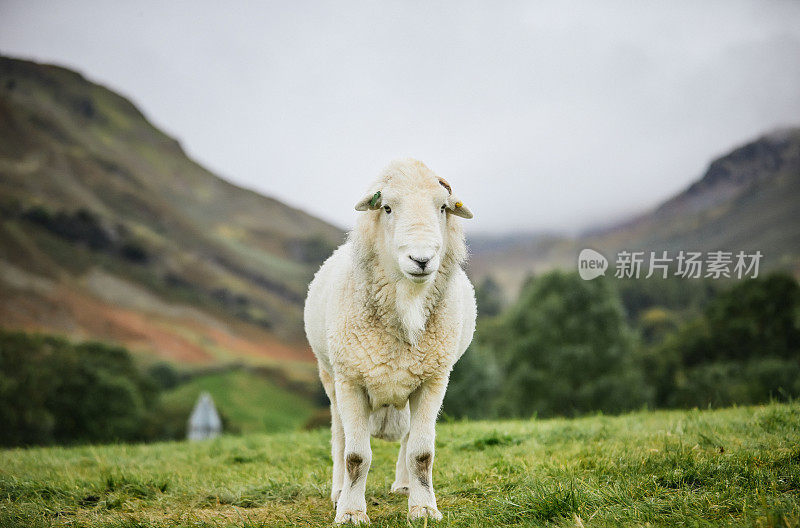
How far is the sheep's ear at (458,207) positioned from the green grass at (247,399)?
38.2 m

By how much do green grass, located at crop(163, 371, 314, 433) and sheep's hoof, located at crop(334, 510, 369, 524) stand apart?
37.7 meters

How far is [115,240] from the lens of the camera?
149 ft

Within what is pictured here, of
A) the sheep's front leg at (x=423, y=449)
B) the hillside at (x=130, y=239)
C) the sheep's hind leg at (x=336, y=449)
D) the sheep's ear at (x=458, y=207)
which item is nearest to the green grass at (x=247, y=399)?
the hillside at (x=130, y=239)

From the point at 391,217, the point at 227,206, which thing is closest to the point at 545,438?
the point at 391,217

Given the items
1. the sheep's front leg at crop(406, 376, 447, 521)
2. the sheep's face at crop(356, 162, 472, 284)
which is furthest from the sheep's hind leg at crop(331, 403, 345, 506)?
the sheep's face at crop(356, 162, 472, 284)

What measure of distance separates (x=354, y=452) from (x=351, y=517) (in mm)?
511

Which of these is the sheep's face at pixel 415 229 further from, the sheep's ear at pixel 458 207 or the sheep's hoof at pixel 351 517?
Answer: the sheep's hoof at pixel 351 517

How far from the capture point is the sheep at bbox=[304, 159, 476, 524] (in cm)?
513

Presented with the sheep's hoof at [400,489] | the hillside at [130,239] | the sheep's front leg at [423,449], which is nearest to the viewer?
the sheep's front leg at [423,449]

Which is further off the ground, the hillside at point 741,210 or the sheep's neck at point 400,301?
the hillside at point 741,210

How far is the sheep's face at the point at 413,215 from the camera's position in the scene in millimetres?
4734

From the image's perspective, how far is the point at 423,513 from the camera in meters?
4.92

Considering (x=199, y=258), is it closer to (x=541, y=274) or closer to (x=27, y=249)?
(x=27, y=249)

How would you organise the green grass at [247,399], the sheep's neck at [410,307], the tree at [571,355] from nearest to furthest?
1. the sheep's neck at [410,307]
2. the tree at [571,355]
3. the green grass at [247,399]
